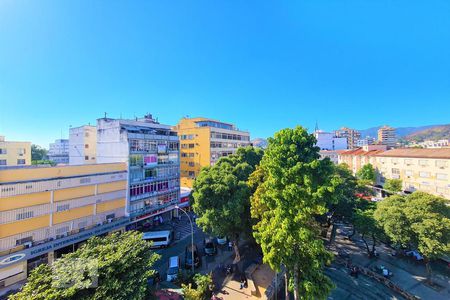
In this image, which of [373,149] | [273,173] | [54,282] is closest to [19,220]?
[54,282]

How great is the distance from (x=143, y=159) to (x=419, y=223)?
1298 inches

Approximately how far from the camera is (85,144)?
3719 cm

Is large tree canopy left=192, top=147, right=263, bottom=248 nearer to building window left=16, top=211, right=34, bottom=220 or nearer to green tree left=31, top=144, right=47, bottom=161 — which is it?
building window left=16, top=211, right=34, bottom=220

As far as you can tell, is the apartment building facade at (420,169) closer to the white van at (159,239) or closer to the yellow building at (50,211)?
the white van at (159,239)

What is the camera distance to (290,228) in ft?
45.6

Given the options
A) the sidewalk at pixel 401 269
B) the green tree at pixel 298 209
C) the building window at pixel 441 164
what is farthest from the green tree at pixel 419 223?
the building window at pixel 441 164

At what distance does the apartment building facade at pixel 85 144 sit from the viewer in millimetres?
37000

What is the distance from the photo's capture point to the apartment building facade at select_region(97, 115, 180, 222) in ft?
97.2

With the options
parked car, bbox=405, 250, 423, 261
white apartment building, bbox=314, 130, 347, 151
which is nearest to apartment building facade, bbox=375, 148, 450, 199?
parked car, bbox=405, 250, 423, 261

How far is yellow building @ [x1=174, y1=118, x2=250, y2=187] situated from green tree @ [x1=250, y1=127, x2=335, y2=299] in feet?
105

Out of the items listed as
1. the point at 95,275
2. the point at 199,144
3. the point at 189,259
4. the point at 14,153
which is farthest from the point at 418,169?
the point at 14,153

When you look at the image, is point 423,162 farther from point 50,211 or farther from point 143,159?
point 50,211

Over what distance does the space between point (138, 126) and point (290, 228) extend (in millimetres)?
26775

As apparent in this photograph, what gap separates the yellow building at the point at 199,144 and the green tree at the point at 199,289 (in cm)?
2834
